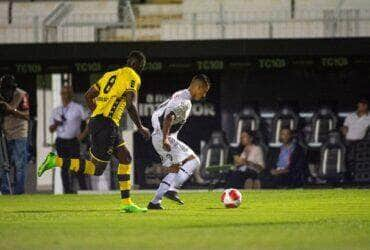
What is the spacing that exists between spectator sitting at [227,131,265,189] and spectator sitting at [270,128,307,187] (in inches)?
14.1

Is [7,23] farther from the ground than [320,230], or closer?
farther from the ground

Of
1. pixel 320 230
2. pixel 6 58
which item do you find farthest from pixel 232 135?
pixel 320 230

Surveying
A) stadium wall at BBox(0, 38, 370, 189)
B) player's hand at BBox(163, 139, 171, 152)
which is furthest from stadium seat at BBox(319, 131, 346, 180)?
player's hand at BBox(163, 139, 171, 152)

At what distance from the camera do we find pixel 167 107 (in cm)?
1423

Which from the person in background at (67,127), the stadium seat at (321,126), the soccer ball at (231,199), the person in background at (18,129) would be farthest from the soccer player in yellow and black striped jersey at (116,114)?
the stadium seat at (321,126)

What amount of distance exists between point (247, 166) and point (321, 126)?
2.00 meters

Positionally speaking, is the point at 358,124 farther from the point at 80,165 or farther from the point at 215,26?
the point at 80,165

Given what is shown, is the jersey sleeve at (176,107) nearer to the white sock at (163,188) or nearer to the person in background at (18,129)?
the white sock at (163,188)

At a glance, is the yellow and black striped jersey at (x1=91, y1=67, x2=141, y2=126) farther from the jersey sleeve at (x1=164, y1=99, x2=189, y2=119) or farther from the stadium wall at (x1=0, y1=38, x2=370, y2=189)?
the stadium wall at (x1=0, y1=38, x2=370, y2=189)

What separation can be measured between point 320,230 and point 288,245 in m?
1.60

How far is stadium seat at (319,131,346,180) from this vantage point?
22422 mm

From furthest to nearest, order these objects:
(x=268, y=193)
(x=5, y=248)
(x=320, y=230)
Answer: (x=268, y=193) → (x=320, y=230) → (x=5, y=248)

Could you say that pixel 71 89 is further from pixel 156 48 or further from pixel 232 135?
pixel 232 135

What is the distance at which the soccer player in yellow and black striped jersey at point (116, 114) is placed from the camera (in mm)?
13438
